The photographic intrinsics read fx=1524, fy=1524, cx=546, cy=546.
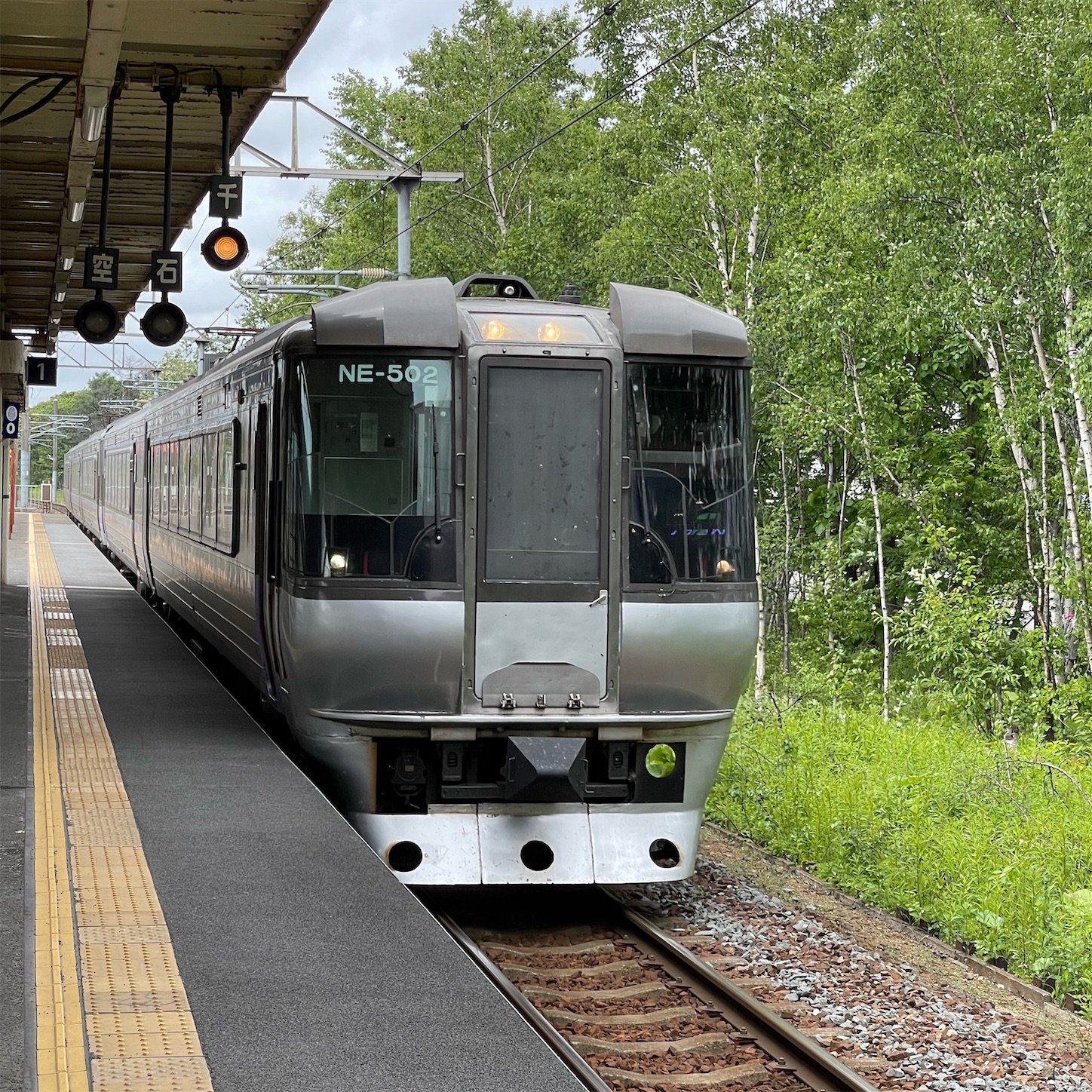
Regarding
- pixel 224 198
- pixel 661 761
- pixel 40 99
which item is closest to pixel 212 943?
pixel 661 761

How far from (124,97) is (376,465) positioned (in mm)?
3880

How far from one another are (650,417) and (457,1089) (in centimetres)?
439

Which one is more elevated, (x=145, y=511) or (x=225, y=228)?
(x=225, y=228)

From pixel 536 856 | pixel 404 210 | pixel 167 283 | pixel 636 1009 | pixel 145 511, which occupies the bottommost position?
pixel 636 1009

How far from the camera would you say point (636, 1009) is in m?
6.61

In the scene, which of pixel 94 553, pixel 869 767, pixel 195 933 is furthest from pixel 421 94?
pixel 195 933

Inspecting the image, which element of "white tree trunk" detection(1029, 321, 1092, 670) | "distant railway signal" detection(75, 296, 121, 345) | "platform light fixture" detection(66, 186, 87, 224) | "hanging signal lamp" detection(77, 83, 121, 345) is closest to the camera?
"hanging signal lamp" detection(77, 83, 121, 345)

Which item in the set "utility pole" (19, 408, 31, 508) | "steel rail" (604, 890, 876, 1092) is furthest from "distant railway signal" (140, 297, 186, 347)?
"utility pole" (19, 408, 31, 508)

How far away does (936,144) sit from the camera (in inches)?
720

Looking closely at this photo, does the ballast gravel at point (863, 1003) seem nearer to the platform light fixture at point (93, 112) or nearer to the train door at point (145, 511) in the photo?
the platform light fixture at point (93, 112)

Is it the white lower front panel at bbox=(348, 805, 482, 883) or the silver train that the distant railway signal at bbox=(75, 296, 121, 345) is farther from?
the white lower front panel at bbox=(348, 805, 482, 883)

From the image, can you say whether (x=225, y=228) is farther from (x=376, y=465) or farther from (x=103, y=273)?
(x=376, y=465)

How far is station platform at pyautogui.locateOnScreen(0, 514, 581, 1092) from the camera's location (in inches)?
161

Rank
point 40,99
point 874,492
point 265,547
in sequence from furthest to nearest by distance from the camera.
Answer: point 874,492 → point 40,99 → point 265,547
